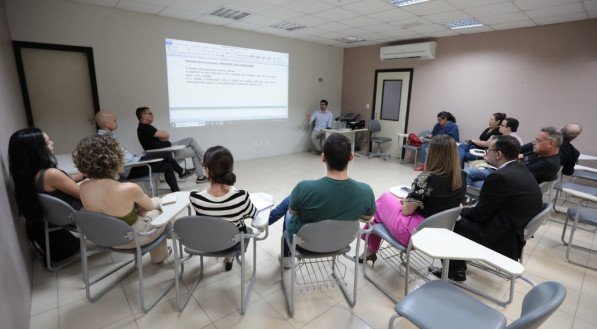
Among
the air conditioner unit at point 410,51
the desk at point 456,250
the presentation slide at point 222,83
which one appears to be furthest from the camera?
the air conditioner unit at point 410,51

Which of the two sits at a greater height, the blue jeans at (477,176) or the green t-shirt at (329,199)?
the green t-shirt at (329,199)

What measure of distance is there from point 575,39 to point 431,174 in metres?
4.56

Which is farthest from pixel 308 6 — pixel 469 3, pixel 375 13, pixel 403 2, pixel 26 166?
pixel 26 166

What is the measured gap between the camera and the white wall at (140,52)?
395 centimetres

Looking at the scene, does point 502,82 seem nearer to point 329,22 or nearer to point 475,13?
point 475,13

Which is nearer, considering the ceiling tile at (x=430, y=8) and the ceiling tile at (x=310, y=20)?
the ceiling tile at (x=430, y=8)

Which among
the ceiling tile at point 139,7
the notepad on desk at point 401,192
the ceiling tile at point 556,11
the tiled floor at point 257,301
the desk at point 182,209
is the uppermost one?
the ceiling tile at point 556,11

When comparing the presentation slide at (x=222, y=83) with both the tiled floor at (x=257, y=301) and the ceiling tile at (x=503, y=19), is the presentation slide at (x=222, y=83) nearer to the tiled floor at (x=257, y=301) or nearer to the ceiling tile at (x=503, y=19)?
the tiled floor at (x=257, y=301)

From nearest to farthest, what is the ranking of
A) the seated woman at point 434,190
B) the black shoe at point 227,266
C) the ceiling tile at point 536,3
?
the seated woman at point 434,190 < the black shoe at point 227,266 < the ceiling tile at point 536,3

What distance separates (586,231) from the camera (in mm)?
3363

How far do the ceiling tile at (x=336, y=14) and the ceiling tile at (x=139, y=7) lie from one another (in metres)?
2.43

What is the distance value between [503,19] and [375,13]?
6.52 ft

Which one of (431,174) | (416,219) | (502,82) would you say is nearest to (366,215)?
(416,219)

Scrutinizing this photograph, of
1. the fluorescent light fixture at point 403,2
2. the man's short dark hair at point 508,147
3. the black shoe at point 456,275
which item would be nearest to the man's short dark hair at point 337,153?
the man's short dark hair at point 508,147
